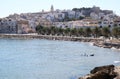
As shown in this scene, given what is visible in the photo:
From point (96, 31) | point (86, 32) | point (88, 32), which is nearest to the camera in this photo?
point (96, 31)

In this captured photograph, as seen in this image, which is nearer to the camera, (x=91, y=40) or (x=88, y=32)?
(x=91, y=40)

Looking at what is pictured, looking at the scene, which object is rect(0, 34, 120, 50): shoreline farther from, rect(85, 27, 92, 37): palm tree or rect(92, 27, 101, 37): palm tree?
rect(85, 27, 92, 37): palm tree

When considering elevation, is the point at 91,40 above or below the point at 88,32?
below

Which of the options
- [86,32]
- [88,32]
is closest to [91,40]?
[88,32]

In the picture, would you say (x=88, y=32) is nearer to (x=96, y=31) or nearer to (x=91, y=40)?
(x=96, y=31)

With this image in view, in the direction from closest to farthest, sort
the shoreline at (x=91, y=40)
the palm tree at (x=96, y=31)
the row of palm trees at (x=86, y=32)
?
the shoreline at (x=91, y=40) → the row of palm trees at (x=86, y=32) → the palm tree at (x=96, y=31)

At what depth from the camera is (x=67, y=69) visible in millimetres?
36125

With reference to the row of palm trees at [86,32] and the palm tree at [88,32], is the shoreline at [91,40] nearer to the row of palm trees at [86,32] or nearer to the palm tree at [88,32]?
the row of palm trees at [86,32]

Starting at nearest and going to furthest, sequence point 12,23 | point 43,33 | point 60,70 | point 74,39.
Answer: point 60,70
point 74,39
point 43,33
point 12,23

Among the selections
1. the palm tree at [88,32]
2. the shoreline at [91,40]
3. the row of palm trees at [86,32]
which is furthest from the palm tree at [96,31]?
the palm tree at [88,32]

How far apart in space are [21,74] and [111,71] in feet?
33.7

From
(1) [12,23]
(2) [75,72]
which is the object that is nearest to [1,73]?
(2) [75,72]

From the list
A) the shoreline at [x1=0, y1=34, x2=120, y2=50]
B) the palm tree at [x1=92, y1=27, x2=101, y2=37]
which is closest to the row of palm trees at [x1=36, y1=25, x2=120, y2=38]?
the palm tree at [x1=92, y1=27, x2=101, y2=37]

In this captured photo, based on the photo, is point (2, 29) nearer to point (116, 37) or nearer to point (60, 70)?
point (116, 37)
